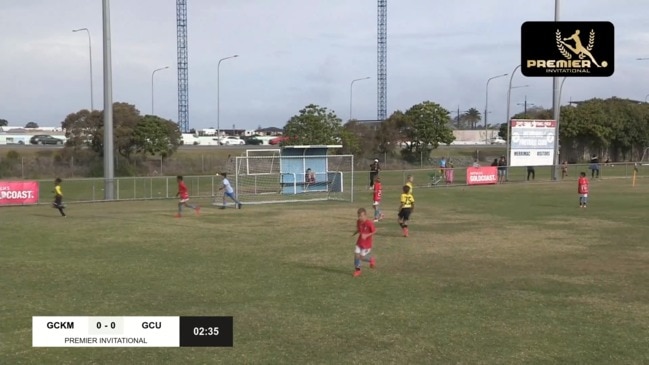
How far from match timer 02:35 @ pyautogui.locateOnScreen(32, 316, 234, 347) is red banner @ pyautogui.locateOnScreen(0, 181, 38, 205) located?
23227 millimetres

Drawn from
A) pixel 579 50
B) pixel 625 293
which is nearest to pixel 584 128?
pixel 579 50

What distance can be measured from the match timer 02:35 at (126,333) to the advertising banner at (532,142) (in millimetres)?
39767

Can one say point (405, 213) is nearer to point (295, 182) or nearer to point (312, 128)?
point (295, 182)

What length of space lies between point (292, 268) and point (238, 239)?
4.70 metres

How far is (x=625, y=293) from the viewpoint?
36.7 feet

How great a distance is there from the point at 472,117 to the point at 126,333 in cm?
17481

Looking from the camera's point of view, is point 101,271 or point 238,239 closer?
point 101,271

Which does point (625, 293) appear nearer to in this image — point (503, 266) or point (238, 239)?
point (503, 266)

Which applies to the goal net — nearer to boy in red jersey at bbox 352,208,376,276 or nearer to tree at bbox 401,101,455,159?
boy in red jersey at bbox 352,208,376,276

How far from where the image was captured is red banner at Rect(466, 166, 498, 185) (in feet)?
141

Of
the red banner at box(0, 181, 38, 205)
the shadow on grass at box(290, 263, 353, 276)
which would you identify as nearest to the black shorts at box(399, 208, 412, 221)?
the shadow on grass at box(290, 263, 353, 276)

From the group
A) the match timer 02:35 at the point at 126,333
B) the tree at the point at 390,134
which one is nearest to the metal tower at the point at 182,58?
the tree at the point at 390,134

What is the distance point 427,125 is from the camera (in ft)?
208

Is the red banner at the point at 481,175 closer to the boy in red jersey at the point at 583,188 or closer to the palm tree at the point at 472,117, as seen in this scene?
the boy in red jersey at the point at 583,188
